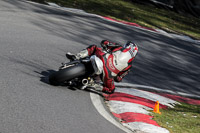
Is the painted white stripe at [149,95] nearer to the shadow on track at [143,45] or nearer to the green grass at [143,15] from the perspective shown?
the shadow on track at [143,45]

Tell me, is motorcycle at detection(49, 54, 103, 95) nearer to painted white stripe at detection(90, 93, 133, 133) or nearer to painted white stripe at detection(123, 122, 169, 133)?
painted white stripe at detection(90, 93, 133, 133)

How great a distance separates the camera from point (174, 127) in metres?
6.50

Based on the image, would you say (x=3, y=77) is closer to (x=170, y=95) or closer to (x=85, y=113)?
(x=85, y=113)

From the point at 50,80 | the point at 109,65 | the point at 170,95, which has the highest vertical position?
the point at 109,65

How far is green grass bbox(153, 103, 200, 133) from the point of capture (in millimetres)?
6518

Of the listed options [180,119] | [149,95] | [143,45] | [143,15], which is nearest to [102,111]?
[180,119]

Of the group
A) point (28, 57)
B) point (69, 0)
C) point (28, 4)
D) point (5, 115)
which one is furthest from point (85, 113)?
point (69, 0)

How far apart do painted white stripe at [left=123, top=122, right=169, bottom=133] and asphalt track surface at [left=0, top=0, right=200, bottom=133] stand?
15.3 inches

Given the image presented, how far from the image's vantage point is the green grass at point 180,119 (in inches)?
257

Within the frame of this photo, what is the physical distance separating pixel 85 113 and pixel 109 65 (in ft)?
4.31

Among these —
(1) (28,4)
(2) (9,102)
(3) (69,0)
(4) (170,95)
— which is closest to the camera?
(2) (9,102)

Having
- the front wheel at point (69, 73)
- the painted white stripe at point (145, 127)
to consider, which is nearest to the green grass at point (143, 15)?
the front wheel at point (69, 73)

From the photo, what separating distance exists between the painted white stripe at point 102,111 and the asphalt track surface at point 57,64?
0.38 feet

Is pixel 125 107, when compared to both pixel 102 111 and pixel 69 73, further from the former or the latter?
pixel 69 73
